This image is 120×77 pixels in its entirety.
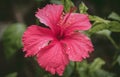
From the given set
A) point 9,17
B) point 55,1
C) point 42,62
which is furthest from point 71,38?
point 9,17

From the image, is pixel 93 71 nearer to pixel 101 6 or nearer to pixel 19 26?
pixel 19 26

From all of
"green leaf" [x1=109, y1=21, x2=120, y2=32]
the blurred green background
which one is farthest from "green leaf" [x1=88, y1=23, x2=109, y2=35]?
the blurred green background

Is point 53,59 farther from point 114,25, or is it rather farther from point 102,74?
point 102,74

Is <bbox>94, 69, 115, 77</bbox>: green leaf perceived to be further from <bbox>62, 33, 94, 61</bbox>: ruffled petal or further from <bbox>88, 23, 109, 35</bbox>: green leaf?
<bbox>62, 33, 94, 61</bbox>: ruffled petal

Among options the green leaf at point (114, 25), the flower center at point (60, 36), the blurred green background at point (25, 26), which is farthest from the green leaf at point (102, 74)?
the flower center at point (60, 36)

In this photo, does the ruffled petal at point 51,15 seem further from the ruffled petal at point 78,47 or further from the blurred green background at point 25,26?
the blurred green background at point 25,26

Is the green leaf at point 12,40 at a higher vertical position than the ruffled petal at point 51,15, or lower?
lower
